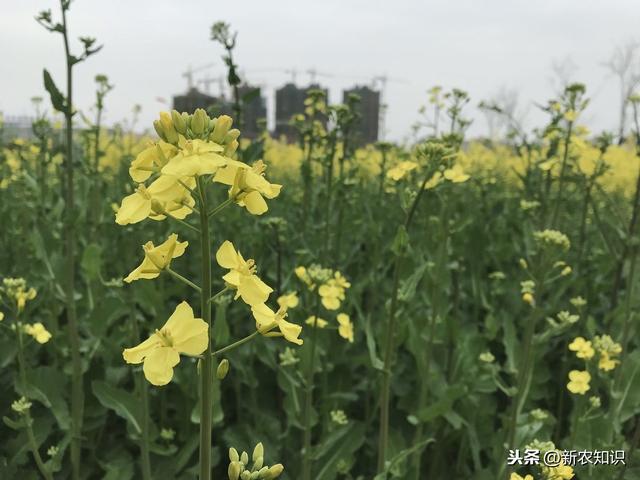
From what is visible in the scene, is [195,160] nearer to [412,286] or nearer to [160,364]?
[160,364]

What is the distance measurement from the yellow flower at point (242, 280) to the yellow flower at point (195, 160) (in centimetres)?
14

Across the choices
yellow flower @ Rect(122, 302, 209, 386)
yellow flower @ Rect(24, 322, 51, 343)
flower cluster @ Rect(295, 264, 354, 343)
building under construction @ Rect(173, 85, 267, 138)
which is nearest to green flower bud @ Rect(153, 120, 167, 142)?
yellow flower @ Rect(122, 302, 209, 386)

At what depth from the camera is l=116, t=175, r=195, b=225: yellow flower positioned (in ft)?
3.31

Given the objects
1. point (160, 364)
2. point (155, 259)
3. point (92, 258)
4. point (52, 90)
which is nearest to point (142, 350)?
point (160, 364)

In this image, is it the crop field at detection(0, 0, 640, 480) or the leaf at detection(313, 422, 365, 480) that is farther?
the leaf at detection(313, 422, 365, 480)

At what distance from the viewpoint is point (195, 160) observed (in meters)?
0.97

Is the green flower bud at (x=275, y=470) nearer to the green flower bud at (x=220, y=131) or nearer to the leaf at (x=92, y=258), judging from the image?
the green flower bud at (x=220, y=131)

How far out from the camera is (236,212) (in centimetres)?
363

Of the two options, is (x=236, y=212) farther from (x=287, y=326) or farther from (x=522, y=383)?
(x=287, y=326)

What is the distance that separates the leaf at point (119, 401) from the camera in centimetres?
237

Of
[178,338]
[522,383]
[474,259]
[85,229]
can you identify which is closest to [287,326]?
[178,338]

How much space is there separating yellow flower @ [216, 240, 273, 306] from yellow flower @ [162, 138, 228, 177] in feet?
0.46

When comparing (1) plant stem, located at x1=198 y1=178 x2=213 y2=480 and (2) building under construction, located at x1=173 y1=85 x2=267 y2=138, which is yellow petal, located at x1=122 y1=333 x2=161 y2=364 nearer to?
(1) plant stem, located at x1=198 y1=178 x2=213 y2=480

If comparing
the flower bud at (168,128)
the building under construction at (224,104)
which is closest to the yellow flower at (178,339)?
the flower bud at (168,128)
